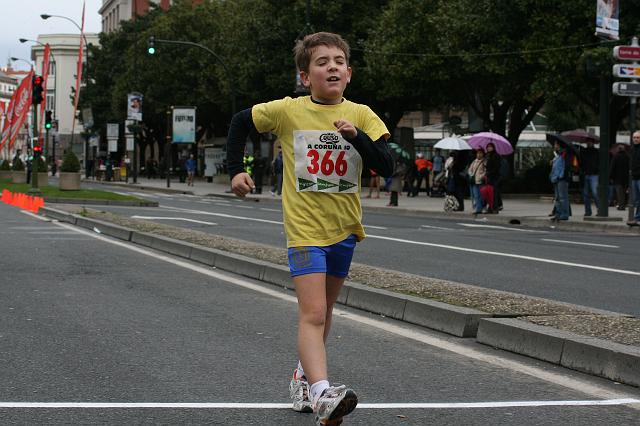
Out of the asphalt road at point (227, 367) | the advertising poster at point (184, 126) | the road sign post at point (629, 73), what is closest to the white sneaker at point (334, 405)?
the asphalt road at point (227, 367)

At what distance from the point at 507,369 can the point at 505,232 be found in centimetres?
1529

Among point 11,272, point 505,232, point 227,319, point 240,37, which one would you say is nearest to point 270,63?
point 240,37

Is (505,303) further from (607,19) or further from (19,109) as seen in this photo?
(19,109)

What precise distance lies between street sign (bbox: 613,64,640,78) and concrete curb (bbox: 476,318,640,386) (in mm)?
15787

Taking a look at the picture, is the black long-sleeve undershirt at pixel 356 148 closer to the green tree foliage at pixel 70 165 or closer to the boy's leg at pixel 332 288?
the boy's leg at pixel 332 288

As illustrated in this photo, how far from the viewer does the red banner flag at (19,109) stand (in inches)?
1609

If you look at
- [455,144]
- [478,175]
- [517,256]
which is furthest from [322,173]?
[455,144]

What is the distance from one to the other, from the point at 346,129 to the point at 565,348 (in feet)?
8.96

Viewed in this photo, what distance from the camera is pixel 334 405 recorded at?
182 inches

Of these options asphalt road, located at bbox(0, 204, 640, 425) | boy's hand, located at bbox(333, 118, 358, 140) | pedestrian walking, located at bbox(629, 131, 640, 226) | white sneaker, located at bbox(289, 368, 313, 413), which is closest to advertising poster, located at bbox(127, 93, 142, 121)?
pedestrian walking, located at bbox(629, 131, 640, 226)

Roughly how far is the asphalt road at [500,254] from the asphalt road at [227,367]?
2.66m

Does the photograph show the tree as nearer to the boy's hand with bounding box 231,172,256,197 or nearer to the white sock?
the boy's hand with bounding box 231,172,256,197

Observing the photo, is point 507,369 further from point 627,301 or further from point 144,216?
point 144,216

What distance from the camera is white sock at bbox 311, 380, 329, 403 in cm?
479
